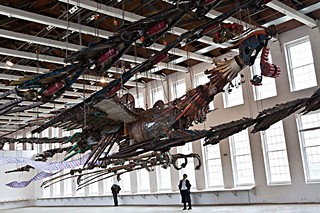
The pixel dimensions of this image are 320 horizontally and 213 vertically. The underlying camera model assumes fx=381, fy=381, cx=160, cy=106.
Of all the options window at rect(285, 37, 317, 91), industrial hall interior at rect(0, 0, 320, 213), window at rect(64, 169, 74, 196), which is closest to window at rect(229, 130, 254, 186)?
industrial hall interior at rect(0, 0, 320, 213)

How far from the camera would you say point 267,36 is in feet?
16.1

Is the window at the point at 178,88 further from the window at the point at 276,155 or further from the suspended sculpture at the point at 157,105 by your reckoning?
the suspended sculpture at the point at 157,105

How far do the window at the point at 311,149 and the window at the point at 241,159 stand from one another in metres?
1.97

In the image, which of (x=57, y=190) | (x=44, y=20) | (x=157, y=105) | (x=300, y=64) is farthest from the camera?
(x=57, y=190)

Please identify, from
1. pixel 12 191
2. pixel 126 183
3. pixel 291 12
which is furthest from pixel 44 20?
pixel 12 191

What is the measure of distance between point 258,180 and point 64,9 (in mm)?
8006

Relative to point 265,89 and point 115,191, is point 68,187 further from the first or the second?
point 265,89

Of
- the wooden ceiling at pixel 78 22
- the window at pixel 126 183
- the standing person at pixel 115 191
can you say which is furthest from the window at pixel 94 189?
the wooden ceiling at pixel 78 22

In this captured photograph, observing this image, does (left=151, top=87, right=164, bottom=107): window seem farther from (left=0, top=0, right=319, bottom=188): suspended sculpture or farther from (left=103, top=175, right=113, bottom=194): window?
(left=0, top=0, right=319, bottom=188): suspended sculpture

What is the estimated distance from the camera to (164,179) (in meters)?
16.0

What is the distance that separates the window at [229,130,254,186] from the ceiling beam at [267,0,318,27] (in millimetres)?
A: 4189

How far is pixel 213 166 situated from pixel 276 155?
2.63 metres

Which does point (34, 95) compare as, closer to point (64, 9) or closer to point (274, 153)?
point (64, 9)

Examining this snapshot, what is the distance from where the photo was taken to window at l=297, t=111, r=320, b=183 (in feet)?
37.3
